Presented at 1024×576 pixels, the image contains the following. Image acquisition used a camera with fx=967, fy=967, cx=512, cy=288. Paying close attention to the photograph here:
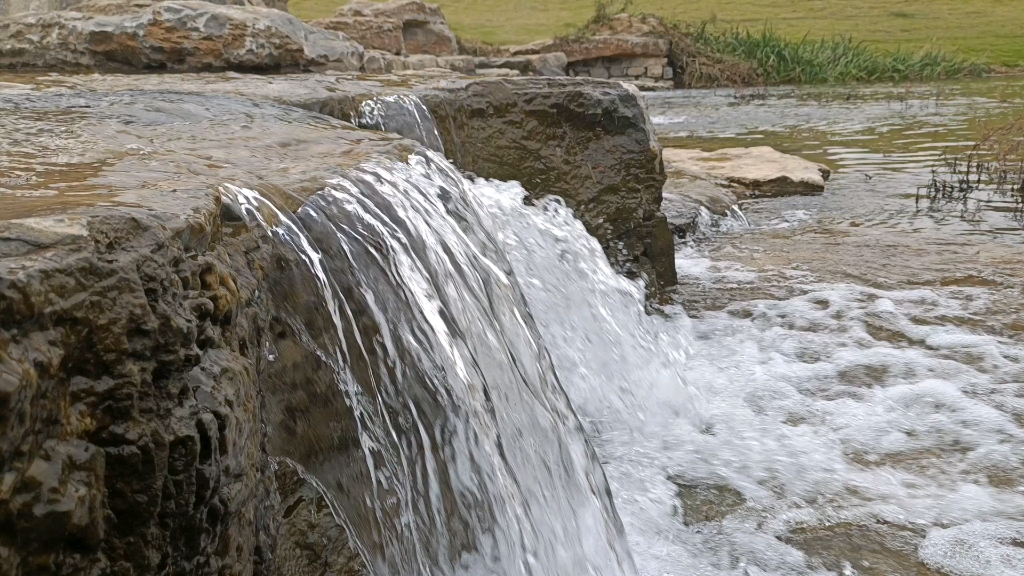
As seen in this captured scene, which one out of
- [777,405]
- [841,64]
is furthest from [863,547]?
[841,64]

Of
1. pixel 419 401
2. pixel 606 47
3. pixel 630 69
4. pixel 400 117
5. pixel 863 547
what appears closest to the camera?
pixel 419 401

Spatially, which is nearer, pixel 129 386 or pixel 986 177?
pixel 129 386

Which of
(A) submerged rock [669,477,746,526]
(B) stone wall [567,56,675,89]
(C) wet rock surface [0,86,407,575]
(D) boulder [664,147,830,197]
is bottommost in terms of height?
(B) stone wall [567,56,675,89]

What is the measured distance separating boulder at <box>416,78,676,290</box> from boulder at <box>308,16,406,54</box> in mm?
14710

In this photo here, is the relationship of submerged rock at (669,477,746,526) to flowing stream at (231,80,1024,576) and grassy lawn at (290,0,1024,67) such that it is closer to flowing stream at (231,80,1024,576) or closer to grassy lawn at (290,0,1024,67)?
flowing stream at (231,80,1024,576)

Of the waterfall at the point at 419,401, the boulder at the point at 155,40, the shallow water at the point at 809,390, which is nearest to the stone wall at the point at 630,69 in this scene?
the shallow water at the point at 809,390

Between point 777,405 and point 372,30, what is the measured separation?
1699 cm

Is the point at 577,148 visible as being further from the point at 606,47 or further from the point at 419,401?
the point at 606,47

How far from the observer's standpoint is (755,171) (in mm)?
8867

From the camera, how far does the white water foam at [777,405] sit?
2.88 m

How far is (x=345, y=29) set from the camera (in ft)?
63.1

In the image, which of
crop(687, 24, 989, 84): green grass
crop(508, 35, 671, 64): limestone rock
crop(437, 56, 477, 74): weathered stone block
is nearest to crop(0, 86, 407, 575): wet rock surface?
crop(437, 56, 477, 74): weathered stone block

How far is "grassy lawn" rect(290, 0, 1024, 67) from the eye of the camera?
29.8 m

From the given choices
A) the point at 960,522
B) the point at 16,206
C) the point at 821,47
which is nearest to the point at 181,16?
the point at 16,206
